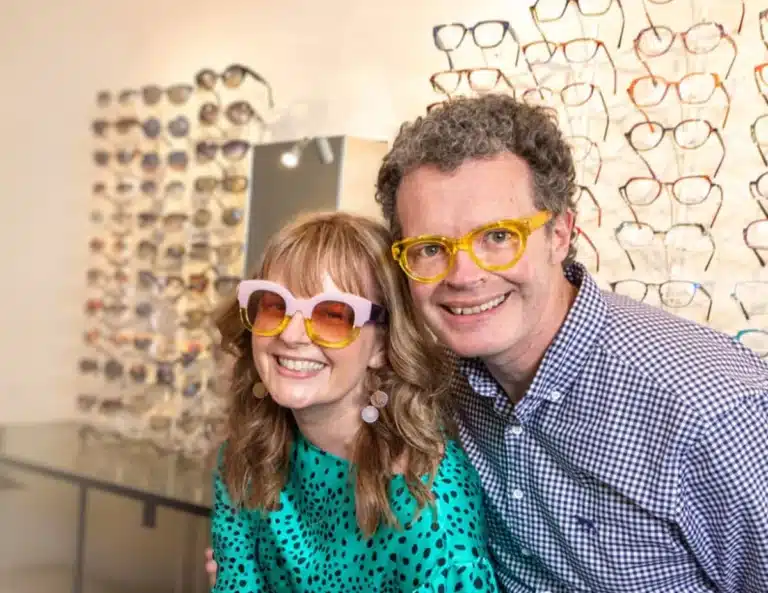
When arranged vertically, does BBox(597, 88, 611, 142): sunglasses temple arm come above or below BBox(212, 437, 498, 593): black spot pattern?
above

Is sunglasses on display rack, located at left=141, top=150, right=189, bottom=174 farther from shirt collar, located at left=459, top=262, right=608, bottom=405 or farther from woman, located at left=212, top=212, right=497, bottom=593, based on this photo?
shirt collar, located at left=459, top=262, right=608, bottom=405

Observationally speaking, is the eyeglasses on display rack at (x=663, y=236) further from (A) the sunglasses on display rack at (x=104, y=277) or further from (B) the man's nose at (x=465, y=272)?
(A) the sunglasses on display rack at (x=104, y=277)

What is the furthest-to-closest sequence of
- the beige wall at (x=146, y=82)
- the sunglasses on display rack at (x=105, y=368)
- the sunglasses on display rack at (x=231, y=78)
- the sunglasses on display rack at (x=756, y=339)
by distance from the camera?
the sunglasses on display rack at (x=105, y=368)
the sunglasses on display rack at (x=231, y=78)
the beige wall at (x=146, y=82)
the sunglasses on display rack at (x=756, y=339)

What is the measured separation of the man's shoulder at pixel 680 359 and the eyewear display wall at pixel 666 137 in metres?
0.70

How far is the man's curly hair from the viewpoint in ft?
3.94

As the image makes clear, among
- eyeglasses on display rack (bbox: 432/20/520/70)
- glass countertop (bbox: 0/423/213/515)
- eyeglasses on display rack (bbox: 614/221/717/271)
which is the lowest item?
glass countertop (bbox: 0/423/213/515)

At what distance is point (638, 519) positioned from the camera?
3.84ft

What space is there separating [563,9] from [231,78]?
1266 mm

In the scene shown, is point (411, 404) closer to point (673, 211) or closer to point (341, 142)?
point (673, 211)

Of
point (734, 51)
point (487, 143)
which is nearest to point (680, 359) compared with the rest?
point (487, 143)

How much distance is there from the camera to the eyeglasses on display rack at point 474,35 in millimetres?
2223

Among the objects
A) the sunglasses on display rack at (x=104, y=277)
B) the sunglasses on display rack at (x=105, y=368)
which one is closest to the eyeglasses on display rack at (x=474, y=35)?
the sunglasses on display rack at (x=104, y=277)

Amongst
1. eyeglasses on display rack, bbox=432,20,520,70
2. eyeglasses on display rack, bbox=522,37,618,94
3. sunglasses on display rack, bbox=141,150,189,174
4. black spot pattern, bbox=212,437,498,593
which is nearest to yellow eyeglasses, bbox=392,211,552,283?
black spot pattern, bbox=212,437,498,593

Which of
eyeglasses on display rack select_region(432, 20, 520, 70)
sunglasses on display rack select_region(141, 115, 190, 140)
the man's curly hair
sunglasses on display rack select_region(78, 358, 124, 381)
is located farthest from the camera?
sunglasses on display rack select_region(78, 358, 124, 381)
